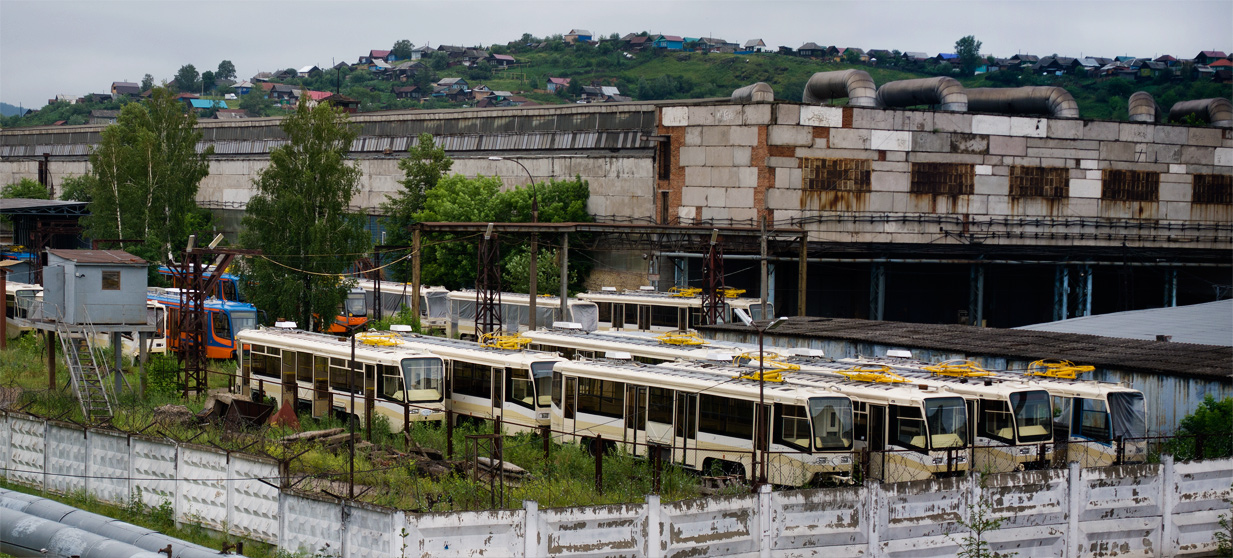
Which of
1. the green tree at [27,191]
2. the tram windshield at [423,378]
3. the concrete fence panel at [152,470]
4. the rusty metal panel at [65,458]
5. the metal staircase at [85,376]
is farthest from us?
the green tree at [27,191]

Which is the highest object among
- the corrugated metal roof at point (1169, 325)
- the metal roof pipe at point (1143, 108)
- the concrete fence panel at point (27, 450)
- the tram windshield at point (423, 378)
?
the metal roof pipe at point (1143, 108)

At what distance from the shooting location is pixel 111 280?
31.9 m

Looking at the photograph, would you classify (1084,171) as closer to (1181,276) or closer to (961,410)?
(1181,276)

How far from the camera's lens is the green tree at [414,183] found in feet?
218

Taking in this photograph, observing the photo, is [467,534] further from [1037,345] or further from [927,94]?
[927,94]

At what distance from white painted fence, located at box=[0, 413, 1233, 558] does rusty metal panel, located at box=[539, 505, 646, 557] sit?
0.05 feet

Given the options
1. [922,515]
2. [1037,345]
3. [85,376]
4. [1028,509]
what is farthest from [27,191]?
[1028,509]

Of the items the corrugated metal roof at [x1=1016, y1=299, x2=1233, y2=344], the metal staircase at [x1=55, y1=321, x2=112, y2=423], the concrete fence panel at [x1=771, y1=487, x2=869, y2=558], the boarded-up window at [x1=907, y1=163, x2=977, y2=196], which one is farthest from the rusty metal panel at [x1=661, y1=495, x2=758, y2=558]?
the boarded-up window at [x1=907, y1=163, x2=977, y2=196]

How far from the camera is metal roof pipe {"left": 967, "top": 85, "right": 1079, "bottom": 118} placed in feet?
203

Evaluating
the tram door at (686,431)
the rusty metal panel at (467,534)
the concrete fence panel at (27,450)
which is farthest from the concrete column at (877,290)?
the rusty metal panel at (467,534)

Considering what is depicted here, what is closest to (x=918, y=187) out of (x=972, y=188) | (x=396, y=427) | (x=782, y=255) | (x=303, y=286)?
(x=972, y=188)

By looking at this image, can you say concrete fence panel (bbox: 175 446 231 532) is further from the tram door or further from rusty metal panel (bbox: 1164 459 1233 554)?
rusty metal panel (bbox: 1164 459 1233 554)

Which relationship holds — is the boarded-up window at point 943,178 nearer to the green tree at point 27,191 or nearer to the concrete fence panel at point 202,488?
the concrete fence panel at point 202,488

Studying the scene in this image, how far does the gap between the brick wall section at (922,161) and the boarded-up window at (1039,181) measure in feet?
0.86
